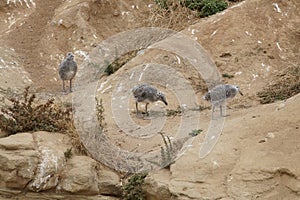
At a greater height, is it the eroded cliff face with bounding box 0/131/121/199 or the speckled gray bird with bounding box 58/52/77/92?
the speckled gray bird with bounding box 58/52/77/92

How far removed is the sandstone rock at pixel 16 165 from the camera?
28.7 feet

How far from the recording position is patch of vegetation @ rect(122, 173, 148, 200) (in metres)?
8.69

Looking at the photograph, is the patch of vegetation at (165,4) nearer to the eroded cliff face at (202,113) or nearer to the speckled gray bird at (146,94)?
the eroded cliff face at (202,113)

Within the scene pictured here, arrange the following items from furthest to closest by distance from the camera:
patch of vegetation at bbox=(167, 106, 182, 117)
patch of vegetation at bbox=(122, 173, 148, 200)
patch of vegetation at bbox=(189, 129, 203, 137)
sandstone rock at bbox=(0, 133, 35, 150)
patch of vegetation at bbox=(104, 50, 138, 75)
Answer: patch of vegetation at bbox=(104, 50, 138, 75)
patch of vegetation at bbox=(167, 106, 182, 117)
patch of vegetation at bbox=(189, 129, 203, 137)
sandstone rock at bbox=(0, 133, 35, 150)
patch of vegetation at bbox=(122, 173, 148, 200)

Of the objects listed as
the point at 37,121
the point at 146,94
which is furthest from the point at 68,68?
the point at 37,121

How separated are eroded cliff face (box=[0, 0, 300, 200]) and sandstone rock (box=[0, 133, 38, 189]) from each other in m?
0.01

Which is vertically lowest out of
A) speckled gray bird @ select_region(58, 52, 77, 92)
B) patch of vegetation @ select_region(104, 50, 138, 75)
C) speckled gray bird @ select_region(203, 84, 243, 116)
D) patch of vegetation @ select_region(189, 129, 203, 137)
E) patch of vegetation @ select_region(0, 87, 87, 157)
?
patch of vegetation @ select_region(189, 129, 203, 137)

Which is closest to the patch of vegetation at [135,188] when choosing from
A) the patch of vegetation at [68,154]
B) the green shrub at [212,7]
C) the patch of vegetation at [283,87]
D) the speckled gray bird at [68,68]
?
the patch of vegetation at [68,154]

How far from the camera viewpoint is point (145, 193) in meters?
8.64

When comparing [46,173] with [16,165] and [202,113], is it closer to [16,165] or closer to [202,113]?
[16,165]

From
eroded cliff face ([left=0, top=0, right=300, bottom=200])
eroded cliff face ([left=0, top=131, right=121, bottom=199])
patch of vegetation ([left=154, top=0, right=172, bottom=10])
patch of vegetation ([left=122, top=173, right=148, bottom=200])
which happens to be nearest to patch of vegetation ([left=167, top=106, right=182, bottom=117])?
eroded cliff face ([left=0, top=0, right=300, bottom=200])

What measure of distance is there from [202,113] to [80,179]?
3801 millimetres

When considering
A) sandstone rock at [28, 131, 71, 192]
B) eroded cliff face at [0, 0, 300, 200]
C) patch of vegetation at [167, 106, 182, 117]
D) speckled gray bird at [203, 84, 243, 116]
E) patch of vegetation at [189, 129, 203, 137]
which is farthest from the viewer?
patch of vegetation at [167, 106, 182, 117]

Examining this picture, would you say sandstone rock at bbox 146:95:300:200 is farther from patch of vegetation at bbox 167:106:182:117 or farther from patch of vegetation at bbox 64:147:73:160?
patch of vegetation at bbox 167:106:182:117
